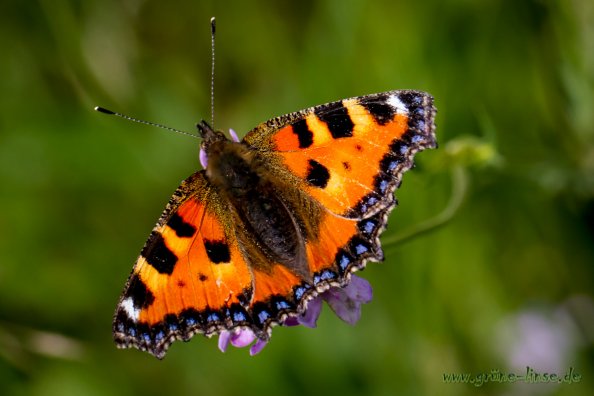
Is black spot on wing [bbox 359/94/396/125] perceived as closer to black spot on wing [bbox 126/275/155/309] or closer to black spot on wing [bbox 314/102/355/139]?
black spot on wing [bbox 314/102/355/139]

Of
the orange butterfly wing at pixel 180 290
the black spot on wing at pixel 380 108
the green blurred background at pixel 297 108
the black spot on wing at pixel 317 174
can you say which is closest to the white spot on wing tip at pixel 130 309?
the orange butterfly wing at pixel 180 290

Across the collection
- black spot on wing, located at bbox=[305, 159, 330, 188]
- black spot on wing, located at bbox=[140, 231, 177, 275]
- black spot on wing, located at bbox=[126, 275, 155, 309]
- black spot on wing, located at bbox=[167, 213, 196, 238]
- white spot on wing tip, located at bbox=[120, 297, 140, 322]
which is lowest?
white spot on wing tip, located at bbox=[120, 297, 140, 322]

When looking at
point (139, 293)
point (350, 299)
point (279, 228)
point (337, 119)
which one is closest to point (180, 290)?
point (139, 293)

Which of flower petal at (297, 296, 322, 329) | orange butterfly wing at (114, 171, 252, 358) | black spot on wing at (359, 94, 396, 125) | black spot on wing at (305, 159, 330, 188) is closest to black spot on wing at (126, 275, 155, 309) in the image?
orange butterfly wing at (114, 171, 252, 358)

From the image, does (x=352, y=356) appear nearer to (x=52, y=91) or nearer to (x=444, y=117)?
(x=444, y=117)

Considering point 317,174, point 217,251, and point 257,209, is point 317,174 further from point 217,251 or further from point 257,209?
point 217,251

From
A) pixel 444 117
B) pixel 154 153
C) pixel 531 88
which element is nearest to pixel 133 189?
pixel 154 153
